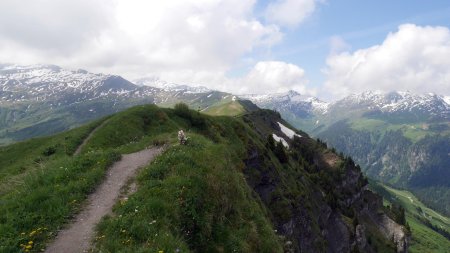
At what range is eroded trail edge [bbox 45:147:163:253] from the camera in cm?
1653

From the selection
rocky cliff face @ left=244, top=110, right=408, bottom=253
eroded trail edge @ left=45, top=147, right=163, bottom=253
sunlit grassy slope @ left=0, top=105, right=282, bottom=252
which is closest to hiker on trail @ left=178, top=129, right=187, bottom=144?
sunlit grassy slope @ left=0, top=105, right=282, bottom=252

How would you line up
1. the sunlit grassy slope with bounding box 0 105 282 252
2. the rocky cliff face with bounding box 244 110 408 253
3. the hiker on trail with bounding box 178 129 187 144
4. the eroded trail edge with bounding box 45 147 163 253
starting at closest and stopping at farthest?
the eroded trail edge with bounding box 45 147 163 253 → the sunlit grassy slope with bounding box 0 105 282 252 → the hiker on trail with bounding box 178 129 187 144 → the rocky cliff face with bounding box 244 110 408 253

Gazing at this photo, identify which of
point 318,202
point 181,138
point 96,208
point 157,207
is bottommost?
point 318,202

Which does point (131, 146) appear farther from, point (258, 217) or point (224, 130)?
point (224, 130)

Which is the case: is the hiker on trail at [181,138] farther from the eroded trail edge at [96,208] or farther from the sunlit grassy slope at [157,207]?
the eroded trail edge at [96,208]

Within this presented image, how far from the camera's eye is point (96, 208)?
20.3 metres

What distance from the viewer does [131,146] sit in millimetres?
35594

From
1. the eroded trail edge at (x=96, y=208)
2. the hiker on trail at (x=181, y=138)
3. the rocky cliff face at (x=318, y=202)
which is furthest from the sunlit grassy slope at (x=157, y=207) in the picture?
the rocky cliff face at (x=318, y=202)

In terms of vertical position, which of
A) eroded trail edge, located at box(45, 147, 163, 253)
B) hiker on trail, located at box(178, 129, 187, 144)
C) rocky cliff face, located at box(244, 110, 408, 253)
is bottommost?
rocky cliff face, located at box(244, 110, 408, 253)

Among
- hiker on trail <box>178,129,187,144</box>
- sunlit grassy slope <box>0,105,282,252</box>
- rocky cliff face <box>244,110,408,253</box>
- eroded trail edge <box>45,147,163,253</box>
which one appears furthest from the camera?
rocky cliff face <box>244,110,408,253</box>

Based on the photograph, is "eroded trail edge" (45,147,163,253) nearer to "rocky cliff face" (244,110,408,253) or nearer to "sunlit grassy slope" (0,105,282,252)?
"sunlit grassy slope" (0,105,282,252)

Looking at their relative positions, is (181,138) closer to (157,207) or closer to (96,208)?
(96,208)

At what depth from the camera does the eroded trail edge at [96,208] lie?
651 inches

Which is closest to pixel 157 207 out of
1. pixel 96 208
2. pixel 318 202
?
pixel 96 208
